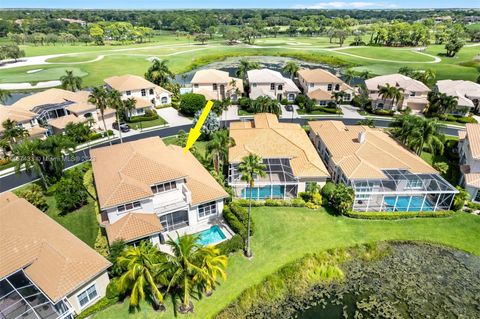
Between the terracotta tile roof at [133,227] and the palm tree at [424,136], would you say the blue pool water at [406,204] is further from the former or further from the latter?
the terracotta tile roof at [133,227]

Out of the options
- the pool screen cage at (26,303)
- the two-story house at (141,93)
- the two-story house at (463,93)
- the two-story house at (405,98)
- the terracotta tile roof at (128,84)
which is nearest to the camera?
the pool screen cage at (26,303)

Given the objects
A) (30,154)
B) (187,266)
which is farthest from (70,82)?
(187,266)

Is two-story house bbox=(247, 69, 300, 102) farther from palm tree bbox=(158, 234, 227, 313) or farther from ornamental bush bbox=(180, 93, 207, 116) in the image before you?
palm tree bbox=(158, 234, 227, 313)

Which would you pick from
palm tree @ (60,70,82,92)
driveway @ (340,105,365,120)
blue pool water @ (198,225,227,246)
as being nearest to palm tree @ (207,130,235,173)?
blue pool water @ (198,225,227,246)

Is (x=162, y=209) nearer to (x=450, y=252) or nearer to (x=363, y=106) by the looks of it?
(x=450, y=252)

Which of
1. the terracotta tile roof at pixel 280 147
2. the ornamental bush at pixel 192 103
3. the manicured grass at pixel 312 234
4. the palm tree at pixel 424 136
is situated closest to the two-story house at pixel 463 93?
the palm tree at pixel 424 136

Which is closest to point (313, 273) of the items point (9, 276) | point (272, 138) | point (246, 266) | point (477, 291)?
point (246, 266)
